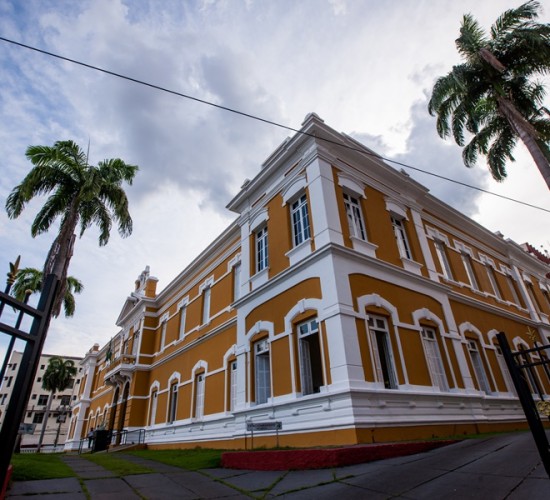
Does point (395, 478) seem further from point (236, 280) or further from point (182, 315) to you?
point (182, 315)

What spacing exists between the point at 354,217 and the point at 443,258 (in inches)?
235

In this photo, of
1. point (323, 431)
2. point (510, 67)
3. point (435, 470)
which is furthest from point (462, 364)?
point (510, 67)

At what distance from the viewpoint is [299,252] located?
10.1 metres

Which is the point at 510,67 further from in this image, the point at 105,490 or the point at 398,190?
the point at 105,490

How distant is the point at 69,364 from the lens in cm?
4359

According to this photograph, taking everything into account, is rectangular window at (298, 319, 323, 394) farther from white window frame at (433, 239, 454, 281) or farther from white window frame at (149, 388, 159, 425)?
white window frame at (149, 388, 159, 425)

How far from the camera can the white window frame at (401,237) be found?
11817 mm

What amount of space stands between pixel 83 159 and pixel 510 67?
16.4 meters

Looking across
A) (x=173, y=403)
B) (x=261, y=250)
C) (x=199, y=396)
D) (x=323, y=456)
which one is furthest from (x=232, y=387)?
(x=323, y=456)

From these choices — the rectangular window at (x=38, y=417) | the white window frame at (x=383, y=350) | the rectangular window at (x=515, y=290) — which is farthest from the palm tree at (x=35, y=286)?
the rectangular window at (x=38, y=417)

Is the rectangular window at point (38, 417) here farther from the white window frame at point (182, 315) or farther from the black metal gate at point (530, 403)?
the black metal gate at point (530, 403)

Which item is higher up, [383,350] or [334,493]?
[383,350]

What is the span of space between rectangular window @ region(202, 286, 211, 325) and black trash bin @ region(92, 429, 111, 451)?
364 inches

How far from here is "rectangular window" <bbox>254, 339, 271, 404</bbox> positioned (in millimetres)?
9992
